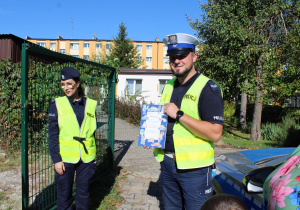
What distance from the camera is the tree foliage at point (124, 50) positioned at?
38.2 metres

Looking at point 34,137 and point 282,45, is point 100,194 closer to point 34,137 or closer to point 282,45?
point 34,137

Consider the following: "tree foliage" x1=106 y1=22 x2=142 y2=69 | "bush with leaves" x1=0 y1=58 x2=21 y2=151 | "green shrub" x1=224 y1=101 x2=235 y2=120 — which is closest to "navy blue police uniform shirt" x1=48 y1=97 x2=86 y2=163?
"bush with leaves" x1=0 y1=58 x2=21 y2=151

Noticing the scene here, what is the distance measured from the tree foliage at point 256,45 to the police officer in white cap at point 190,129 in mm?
8985

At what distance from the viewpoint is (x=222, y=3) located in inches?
458

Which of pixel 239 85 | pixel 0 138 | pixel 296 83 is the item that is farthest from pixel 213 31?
pixel 0 138

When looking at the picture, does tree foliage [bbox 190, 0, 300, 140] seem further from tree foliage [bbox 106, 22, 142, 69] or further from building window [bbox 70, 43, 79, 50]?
building window [bbox 70, 43, 79, 50]

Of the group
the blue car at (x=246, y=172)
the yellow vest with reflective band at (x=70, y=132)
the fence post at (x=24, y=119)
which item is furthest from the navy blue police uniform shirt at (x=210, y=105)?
the fence post at (x=24, y=119)

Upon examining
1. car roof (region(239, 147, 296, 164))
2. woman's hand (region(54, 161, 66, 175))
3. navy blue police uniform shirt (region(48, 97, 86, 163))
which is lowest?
woman's hand (region(54, 161, 66, 175))

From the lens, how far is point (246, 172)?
2840 millimetres

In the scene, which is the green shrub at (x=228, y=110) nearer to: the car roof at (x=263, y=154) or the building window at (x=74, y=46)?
the car roof at (x=263, y=154)

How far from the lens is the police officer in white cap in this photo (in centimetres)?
210

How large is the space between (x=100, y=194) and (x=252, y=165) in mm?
2678

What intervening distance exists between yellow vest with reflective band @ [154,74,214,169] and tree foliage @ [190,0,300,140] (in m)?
9.07

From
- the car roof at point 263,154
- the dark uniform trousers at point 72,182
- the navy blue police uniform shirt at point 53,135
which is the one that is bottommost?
the dark uniform trousers at point 72,182
